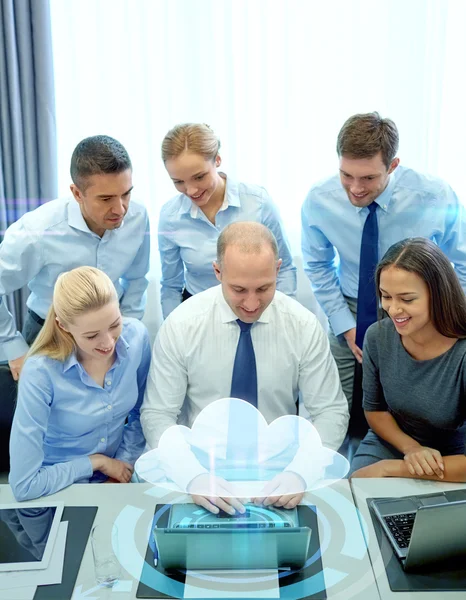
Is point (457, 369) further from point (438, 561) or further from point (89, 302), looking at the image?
point (89, 302)

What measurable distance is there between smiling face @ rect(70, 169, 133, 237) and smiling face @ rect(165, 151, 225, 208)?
0.50ft

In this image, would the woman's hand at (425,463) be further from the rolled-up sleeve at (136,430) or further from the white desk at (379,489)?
the rolled-up sleeve at (136,430)

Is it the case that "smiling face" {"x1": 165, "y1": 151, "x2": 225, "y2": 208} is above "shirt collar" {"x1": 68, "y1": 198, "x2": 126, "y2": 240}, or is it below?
above

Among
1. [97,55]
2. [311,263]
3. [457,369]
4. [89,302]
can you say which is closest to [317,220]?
[311,263]

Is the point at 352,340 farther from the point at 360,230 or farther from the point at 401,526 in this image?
the point at 401,526

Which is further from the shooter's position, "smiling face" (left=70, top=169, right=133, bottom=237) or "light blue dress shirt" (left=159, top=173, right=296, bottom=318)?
"light blue dress shirt" (left=159, top=173, right=296, bottom=318)

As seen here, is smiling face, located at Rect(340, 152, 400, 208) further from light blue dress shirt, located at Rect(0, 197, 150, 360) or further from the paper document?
the paper document

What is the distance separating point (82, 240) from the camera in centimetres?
224

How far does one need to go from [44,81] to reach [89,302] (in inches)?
56.6

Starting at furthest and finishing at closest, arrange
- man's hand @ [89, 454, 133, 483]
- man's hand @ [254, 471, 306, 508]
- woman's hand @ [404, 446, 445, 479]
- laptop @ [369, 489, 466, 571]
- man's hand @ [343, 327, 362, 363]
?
man's hand @ [343, 327, 362, 363] < man's hand @ [89, 454, 133, 483] < woman's hand @ [404, 446, 445, 479] < man's hand @ [254, 471, 306, 508] < laptop @ [369, 489, 466, 571]

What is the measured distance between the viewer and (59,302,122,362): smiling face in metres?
1.69

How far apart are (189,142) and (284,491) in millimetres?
1145

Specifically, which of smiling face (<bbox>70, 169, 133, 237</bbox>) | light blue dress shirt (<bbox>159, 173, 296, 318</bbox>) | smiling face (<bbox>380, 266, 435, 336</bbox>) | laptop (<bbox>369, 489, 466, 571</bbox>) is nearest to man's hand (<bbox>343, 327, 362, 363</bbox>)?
light blue dress shirt (<bbox>159, 173, 296, 318</bbox>)

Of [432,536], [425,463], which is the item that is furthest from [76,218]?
[432,536]
